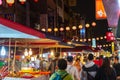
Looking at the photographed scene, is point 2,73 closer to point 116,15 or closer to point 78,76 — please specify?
point 78,76

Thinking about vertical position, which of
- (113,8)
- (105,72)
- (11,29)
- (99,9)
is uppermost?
(99,9)

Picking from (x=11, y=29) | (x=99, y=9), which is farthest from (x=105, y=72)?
(x=99, y=9)

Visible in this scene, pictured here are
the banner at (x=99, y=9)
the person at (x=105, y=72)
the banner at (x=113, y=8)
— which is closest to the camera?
the person at (x=105, y=72)

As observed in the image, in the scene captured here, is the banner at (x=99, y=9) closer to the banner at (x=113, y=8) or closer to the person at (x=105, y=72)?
the banner at (x=113, y=8)

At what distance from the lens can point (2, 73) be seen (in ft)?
28.0

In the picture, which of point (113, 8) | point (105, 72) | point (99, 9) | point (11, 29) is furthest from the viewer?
Result: point (99, 9)

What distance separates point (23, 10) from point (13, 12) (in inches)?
156

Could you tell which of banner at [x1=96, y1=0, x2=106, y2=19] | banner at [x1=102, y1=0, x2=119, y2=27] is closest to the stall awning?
banner at [x1=102, y1=0, x2=119, y2=27]

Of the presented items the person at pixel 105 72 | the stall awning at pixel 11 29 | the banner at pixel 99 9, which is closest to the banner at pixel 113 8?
the person at pixel 105 72

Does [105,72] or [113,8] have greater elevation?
[113,8]

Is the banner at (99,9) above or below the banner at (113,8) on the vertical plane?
above

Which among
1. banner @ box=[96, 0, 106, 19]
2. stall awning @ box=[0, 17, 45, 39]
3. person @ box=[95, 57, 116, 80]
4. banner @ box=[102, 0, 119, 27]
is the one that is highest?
banner @ box=[96, 0, 106, 19]

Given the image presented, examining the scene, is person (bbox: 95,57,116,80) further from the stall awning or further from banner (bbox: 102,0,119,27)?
the stall awning

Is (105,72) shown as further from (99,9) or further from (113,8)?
(99,9)
